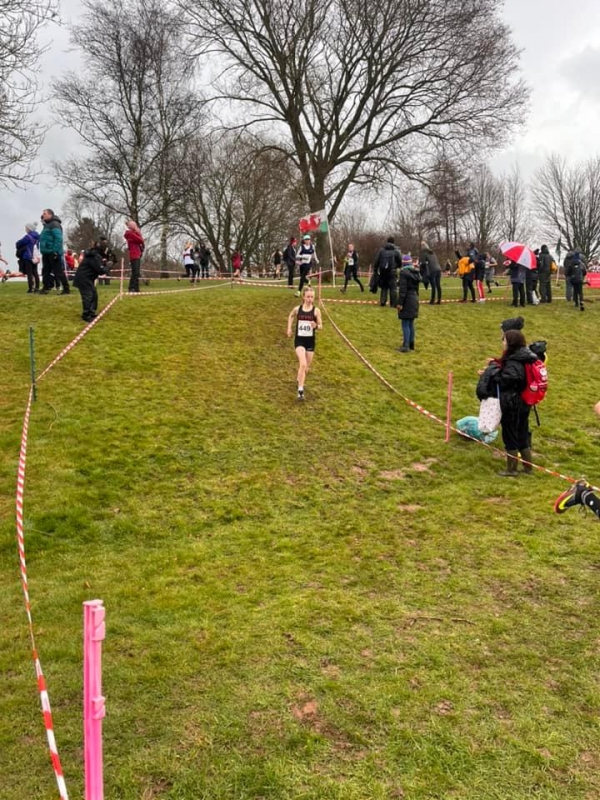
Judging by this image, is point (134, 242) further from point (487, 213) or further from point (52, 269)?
point (487, 213)

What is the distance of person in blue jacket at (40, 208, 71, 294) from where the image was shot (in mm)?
15047

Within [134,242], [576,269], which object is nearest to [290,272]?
[134,242]

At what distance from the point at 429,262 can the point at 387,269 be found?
2.38 m

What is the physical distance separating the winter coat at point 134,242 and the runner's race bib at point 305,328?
7271mm

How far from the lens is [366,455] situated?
9117mm

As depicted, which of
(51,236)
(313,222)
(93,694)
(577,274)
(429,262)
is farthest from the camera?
(313,222)

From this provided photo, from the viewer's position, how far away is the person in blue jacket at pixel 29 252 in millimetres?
16422

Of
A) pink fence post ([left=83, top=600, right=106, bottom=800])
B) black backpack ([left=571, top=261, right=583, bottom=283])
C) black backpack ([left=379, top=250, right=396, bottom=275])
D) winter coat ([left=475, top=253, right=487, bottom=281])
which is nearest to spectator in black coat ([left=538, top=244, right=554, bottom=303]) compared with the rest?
black backpack ([left=571, top=261, right=583, bottom=283])

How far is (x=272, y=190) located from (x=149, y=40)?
497 inches

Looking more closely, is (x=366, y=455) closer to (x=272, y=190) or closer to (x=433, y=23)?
(x=433, y=23)

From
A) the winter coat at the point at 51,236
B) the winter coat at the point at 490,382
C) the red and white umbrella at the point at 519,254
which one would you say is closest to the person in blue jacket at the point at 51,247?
the winter coat at the point at 51,236

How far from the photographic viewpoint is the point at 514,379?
7898 mm

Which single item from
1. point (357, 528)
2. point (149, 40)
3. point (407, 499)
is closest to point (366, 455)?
point (407, 499)

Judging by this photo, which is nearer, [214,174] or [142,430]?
[142,430]
